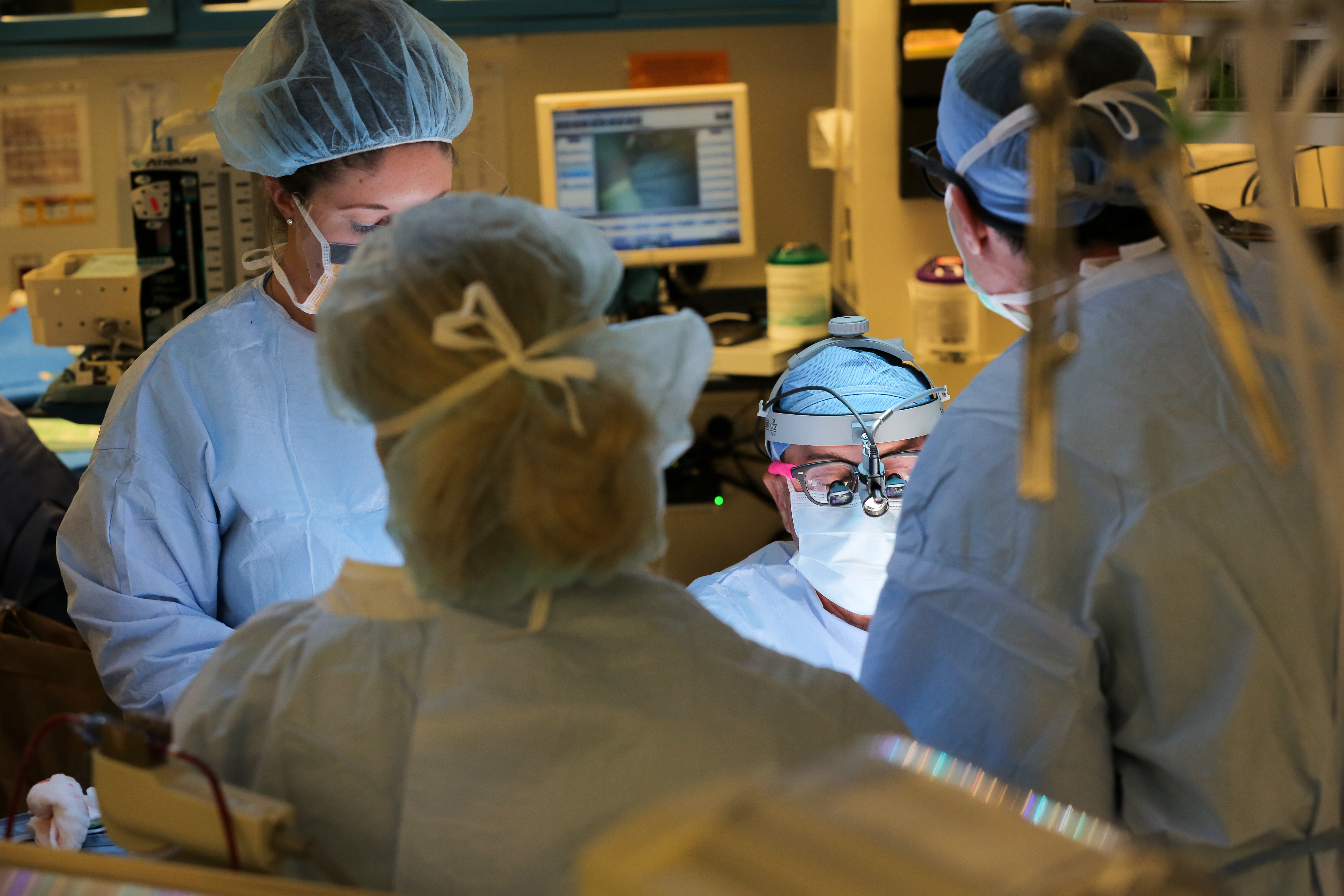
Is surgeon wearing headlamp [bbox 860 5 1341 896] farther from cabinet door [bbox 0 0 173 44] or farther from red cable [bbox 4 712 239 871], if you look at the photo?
cabinet door [bbox 0 0 173 44]

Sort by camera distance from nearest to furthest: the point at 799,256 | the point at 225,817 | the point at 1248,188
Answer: the point at 225,817
the point at 1248,188
the point at 799,256

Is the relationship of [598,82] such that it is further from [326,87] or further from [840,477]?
[840,477]

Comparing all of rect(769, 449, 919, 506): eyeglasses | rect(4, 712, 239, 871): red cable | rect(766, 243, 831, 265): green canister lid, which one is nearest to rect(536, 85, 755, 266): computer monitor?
rect(766, 243, 831, 265): green canister lid

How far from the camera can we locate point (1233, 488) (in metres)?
0.96

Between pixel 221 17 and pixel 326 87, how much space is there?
177 centimetres

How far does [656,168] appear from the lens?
3064 millimetres

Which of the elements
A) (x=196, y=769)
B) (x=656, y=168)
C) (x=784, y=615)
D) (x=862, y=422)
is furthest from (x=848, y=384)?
(x=656, y=168)

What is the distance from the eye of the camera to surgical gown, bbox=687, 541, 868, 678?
174 cm

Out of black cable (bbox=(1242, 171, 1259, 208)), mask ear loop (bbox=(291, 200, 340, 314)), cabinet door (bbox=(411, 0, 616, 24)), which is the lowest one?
mask ear loop (bbox=(291, 200, 340, 314))

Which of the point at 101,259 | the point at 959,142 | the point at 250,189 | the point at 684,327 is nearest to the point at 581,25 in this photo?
the point at 250,189

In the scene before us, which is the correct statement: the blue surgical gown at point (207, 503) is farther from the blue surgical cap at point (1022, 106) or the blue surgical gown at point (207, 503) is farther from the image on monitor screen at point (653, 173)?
the image on monitor screen at point (653, 173)

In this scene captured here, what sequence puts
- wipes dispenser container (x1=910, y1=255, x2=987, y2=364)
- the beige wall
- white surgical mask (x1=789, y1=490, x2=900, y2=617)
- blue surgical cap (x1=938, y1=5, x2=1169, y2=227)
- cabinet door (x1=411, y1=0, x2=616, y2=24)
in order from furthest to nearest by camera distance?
1. the beige wall
2. cabinet door (x1=411, y1=0, x2=616, y2=24)
3. wipes dispenser container (x1=910, y1=255, x2=987, y2=364)
4. white surgical mask (x1=789, y1=490, x2=900, y2=617)
5. blue surgical cap (x1=938, y1=5, x2=1169, y2=227)

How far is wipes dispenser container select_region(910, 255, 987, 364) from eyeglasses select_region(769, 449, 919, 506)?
89 cm

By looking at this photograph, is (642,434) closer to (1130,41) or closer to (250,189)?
(1130,41)
